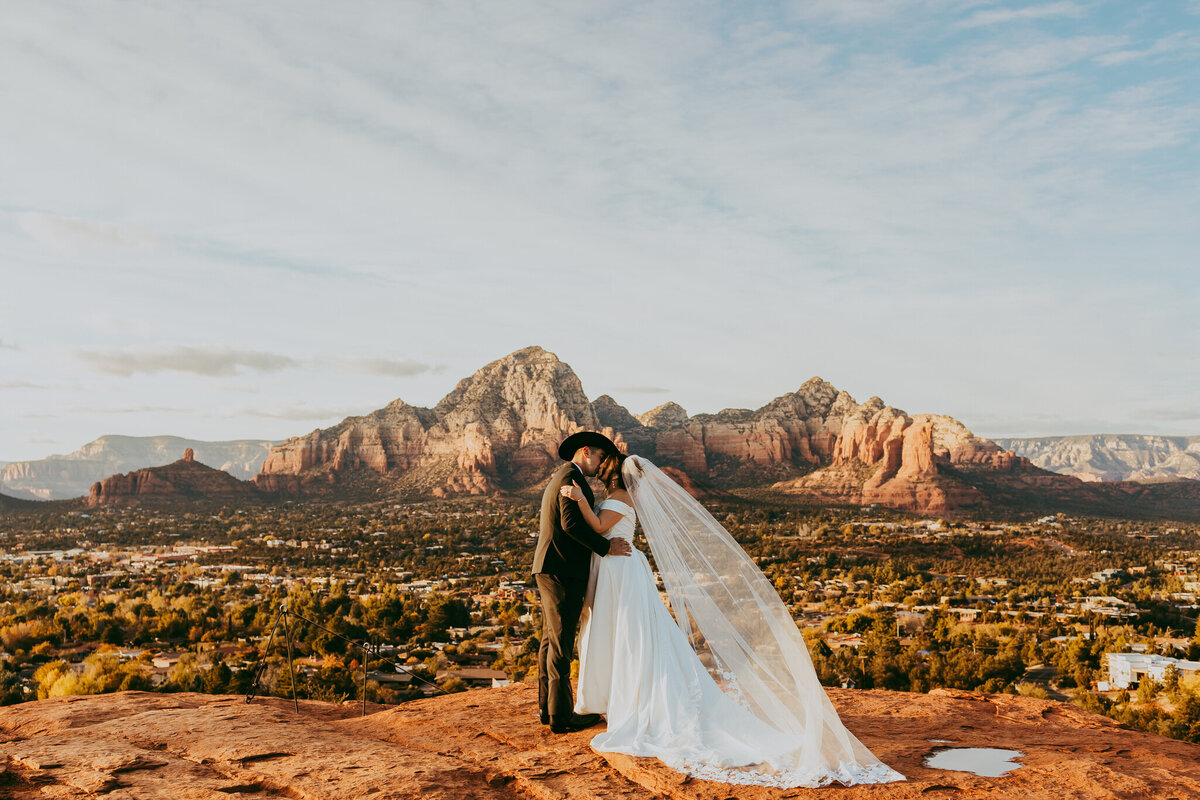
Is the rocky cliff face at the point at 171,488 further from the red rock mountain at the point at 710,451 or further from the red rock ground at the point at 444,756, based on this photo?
the red rock ground at the point at 444,756

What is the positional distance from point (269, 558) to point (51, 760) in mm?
49832

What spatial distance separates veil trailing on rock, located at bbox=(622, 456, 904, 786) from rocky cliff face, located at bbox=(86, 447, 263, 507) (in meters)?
97.5

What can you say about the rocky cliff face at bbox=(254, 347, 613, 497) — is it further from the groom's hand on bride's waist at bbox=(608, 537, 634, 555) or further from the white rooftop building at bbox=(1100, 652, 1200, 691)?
the groom's hand on bride's waist at bbox=(608, 537, 634, 555)

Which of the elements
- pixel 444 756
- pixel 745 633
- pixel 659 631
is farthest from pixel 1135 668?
pixel 444 756

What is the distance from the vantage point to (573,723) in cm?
589

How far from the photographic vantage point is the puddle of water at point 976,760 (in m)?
4.99

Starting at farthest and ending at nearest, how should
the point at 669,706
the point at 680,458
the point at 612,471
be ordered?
the point at 680,458
the point at 612,471
the point at 669,706

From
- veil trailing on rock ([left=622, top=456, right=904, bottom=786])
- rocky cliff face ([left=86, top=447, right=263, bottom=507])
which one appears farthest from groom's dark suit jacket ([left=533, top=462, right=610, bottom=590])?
rocky cliff face ([left=86, top=447, right=263, bottom=507])

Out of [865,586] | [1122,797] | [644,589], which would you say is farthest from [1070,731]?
[865,586]

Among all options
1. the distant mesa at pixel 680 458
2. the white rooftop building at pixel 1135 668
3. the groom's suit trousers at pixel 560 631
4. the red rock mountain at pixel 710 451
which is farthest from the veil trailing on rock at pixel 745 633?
the red rock mountain at pixel 710 451

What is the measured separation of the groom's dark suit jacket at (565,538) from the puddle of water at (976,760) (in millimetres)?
2757

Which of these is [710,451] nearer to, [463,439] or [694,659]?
[463,439]

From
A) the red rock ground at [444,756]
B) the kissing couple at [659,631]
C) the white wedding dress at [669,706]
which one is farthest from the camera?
the kissing couple at [659,631]

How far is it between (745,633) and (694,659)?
44 cm
